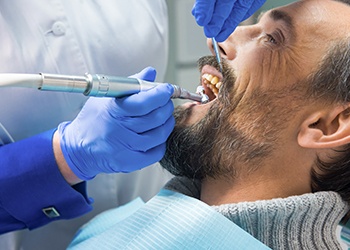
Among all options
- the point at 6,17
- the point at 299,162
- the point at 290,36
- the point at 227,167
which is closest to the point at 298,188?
the point at 299,162

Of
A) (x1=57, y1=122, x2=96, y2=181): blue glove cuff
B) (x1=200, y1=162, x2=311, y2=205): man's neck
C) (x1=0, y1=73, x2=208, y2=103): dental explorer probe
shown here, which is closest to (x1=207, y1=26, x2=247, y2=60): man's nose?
(x1=0, y1=73, x2=208, y2=103): dental explorer probe

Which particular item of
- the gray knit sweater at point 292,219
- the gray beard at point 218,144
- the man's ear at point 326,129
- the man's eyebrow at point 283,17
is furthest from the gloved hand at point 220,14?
the gray knit sweater at point 292,219

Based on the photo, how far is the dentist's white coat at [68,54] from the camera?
4.54ft

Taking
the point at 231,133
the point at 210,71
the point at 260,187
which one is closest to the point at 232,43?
the point at 210,71

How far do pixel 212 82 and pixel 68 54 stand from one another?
1.28ft

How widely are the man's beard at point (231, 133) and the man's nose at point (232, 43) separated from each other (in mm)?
47

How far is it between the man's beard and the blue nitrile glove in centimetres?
6

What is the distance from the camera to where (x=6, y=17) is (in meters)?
1.38

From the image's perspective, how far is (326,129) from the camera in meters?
1.28

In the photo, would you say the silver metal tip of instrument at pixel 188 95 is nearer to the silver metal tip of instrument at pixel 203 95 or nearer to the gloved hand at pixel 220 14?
the silver metal tip of instrument at pixel 203 95

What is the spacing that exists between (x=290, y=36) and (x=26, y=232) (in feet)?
2.90

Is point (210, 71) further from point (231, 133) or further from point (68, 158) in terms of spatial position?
point (68, 158)

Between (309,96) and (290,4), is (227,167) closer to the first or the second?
(309,96)

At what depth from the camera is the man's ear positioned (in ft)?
4.06
